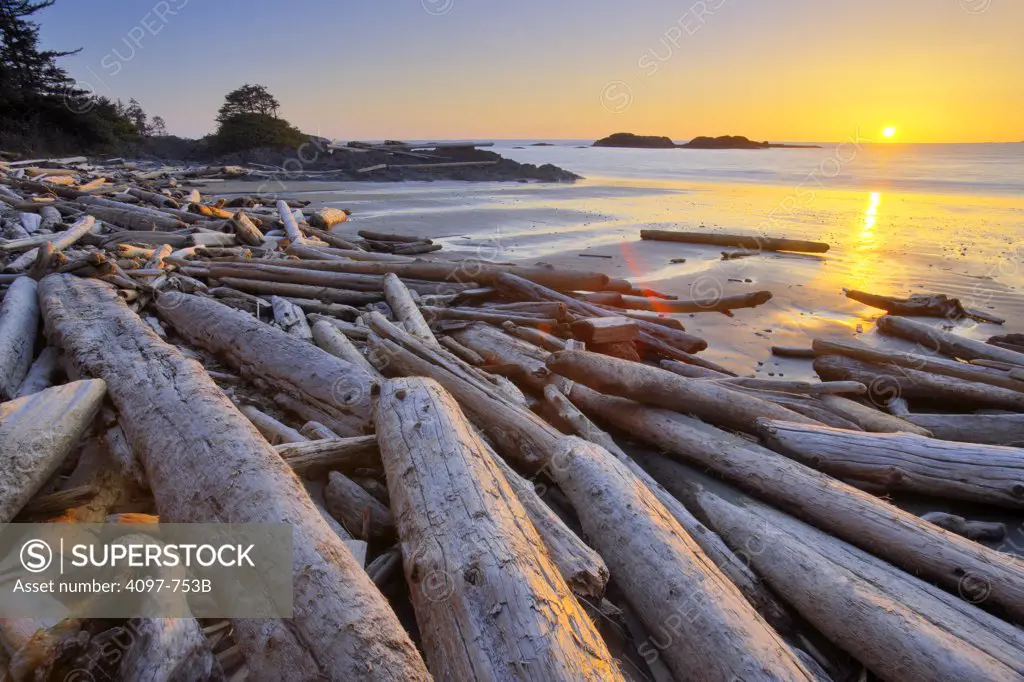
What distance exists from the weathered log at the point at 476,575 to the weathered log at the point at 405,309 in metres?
3.05

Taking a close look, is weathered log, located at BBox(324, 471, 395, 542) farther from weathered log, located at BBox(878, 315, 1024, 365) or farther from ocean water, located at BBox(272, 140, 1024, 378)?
weathered log, located at BBox(878, 315, 1024, 365)

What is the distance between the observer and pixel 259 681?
1829 millimetres

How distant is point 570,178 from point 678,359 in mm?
31243

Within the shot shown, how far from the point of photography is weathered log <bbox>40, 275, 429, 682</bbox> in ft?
5.91

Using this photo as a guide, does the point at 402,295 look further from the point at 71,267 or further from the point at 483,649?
the point at 483,649

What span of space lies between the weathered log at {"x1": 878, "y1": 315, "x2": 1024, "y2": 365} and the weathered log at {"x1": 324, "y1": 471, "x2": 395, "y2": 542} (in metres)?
6.75

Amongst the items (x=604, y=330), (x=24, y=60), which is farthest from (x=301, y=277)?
(x=24, y=60)

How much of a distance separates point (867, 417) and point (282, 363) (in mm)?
4893

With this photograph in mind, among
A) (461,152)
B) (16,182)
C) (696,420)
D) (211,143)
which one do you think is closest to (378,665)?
(696,420)

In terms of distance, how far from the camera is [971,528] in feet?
11.1

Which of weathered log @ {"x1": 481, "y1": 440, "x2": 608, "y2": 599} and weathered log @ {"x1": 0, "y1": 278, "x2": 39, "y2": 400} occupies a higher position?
weathered log @ {"x1": 0, "y1": 278, "x2": 39, "y2": 400}

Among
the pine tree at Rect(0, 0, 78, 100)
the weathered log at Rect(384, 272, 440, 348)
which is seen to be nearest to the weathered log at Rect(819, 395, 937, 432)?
the weathered log at Rect(384, 272, 440, 348)

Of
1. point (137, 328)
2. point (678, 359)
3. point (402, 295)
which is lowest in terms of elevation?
point (678, 359)

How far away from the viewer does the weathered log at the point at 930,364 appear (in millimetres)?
5465
